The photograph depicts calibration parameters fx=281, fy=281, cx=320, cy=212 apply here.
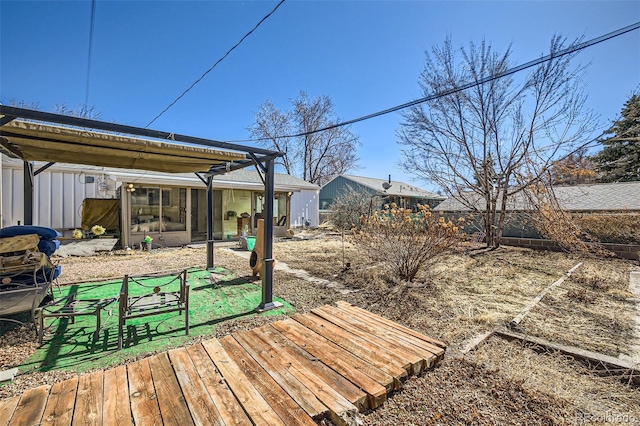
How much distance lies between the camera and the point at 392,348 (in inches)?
113

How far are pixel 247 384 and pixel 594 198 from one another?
1402 centimetres

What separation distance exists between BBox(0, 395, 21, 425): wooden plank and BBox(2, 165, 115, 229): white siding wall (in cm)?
929

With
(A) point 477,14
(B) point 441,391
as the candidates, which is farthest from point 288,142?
(B) point 441,391

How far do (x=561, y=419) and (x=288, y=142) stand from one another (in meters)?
26.1

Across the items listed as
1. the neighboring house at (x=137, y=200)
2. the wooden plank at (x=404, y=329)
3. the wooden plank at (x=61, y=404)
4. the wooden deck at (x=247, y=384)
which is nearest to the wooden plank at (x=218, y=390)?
the wooden deck at (x=247, y=384)

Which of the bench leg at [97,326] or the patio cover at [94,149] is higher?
the patio cover at [94,149]

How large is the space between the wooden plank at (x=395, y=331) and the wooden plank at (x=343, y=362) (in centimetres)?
71

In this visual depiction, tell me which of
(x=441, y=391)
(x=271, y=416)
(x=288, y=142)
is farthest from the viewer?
(x=288, y=142)

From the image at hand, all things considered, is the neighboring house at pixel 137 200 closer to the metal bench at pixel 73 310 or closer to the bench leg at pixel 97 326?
the metal bench at pixel 73 310

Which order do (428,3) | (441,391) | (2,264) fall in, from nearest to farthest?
(441,391)
(2,264)
(428,3)

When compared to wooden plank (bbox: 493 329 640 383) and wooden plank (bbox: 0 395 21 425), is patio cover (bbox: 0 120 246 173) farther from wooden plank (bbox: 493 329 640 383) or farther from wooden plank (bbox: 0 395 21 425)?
wooden plank (bbox: 493 329 640 383)

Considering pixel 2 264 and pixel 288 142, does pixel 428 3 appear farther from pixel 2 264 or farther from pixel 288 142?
pixel 288 142

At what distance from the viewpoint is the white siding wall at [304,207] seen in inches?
621

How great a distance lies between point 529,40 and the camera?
8.20 metres
